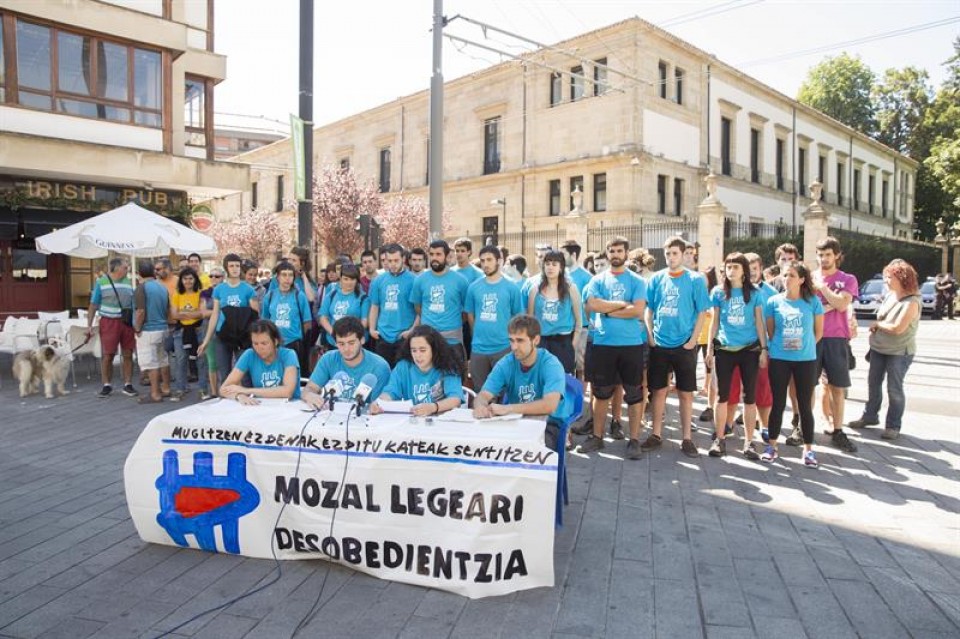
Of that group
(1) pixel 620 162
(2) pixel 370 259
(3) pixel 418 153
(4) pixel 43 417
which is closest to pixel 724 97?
(1) pixel 620 162

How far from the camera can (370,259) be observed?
880cm

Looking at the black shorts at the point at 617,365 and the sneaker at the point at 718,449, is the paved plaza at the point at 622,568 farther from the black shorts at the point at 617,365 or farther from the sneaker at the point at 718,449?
the black shorts at the point at 617,365

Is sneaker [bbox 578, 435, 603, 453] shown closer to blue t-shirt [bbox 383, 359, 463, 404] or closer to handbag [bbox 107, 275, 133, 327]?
blue t-shirt [bbox 383, 359, 463, 404]

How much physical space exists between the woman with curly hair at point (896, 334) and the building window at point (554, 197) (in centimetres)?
2568

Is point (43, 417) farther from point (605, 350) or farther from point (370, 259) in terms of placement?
point (605, 350)

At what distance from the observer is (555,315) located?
6371mm

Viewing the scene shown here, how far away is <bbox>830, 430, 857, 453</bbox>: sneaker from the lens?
6355 millimetres

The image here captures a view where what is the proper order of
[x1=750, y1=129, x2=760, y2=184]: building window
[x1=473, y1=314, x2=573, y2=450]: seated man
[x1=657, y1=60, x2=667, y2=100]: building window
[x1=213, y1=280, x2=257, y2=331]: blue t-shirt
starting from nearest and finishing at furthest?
→ 1. [x1=473, y1=314, x2=573, y2=450]: seated man
2. [x1=213, y1=280, x2=257, y2=331]: blue t-shirt
3. [x1=657, y1=60, x2=667, y2=100]: building window
4. [x1=750, y1=129, x2=760, y2=184]: building window

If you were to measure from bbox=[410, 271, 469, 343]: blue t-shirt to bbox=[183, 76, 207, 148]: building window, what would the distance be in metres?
15.1

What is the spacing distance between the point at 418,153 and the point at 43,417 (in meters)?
33.7

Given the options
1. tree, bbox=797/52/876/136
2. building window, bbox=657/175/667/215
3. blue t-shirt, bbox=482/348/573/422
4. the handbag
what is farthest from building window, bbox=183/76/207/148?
tree, bbox=797/52/876/136

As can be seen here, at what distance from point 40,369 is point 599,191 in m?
25.3

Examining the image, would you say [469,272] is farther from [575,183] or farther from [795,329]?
[575,183]

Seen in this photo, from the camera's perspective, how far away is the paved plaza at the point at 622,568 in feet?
10.5
